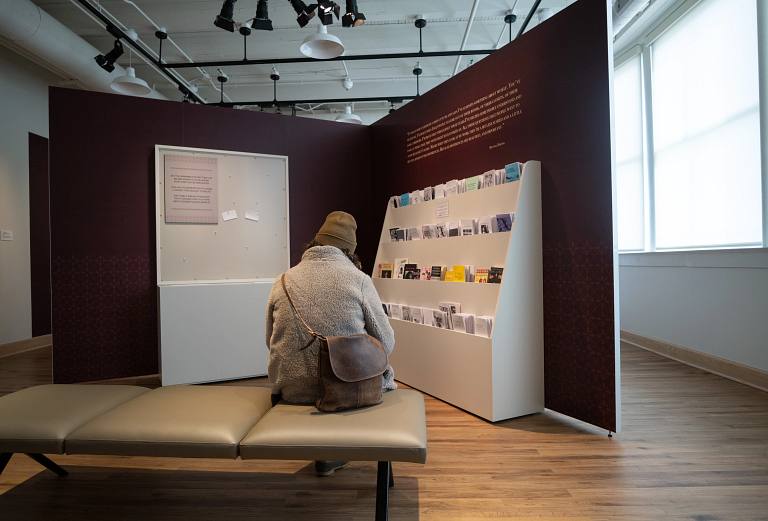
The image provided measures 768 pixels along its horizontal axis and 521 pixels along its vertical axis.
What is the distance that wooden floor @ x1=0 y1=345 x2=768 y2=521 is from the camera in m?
1.91

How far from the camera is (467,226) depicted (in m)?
3.32

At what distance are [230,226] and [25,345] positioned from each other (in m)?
3.98

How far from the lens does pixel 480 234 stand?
10.5 ft

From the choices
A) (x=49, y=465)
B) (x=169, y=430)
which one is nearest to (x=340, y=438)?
(x=169, y=430)

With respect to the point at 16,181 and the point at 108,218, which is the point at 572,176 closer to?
the point at 108,218

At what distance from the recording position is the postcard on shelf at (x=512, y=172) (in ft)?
9.93

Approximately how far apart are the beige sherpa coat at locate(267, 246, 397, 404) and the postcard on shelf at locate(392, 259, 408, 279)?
2.02 metres

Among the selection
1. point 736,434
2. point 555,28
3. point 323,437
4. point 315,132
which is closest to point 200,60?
point 315,132

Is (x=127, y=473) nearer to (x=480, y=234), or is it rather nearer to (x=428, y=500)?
(x=428, y=500)

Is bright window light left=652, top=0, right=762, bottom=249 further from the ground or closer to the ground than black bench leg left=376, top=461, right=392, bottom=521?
further from the ground

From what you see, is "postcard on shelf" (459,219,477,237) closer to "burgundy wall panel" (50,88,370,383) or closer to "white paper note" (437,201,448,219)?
"white paper note" (437,201,448,219)

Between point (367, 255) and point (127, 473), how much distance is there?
332 cm

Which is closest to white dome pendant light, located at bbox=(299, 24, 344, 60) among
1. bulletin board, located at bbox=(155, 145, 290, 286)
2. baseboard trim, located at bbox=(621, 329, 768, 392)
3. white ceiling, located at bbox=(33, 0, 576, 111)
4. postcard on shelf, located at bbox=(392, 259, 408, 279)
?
bulletin board, located at bbox=(155, 145, 290, 286)

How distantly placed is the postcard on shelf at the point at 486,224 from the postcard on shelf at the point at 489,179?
0.25 meters
